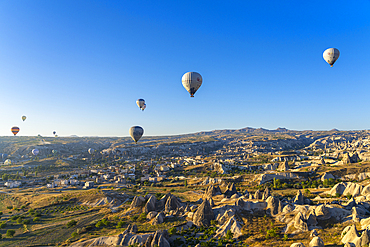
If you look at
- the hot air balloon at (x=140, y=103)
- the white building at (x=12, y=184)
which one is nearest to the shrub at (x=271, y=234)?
the hot air balloon at (x=140, y=103)

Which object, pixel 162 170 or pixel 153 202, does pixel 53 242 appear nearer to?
pixel 153 202

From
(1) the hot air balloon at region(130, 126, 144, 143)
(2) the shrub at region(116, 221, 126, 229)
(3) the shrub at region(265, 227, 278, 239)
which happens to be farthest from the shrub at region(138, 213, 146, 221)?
(3) the shrub at region(265, 227, 278, 239)

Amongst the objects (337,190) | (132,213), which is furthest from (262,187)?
(132,213)

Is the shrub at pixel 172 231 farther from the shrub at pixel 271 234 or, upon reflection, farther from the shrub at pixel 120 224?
the shrub at pixel 271 234

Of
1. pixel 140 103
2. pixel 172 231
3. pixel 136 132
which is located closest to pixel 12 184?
pixel 140 103

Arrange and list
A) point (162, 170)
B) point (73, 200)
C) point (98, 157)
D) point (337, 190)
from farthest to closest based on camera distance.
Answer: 1. point (98, 157)
2. point (162, 170)
3. point (73, 200)
4. point (337, 190)
